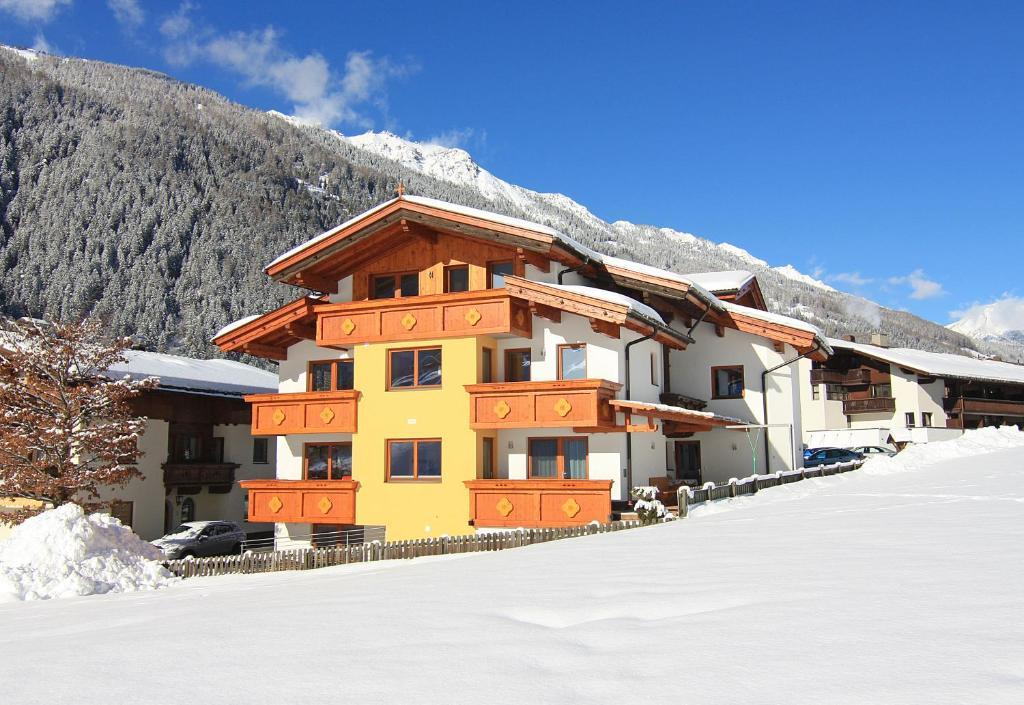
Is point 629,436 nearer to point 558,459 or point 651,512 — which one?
point 558,459

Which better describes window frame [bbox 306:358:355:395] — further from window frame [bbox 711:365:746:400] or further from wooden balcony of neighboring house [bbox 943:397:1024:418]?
wooden balcony of neighboring house [bbox 943:397:1024:418]

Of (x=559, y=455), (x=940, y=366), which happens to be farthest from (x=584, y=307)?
(x=940, y=366)

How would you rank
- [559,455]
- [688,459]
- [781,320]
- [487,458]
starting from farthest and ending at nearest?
1. [688,459]
2. [781,320]
3. [487,458]
4. [559,455]

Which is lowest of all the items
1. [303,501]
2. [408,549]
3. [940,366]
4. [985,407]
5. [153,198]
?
[408,549]

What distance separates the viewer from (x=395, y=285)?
26000mm

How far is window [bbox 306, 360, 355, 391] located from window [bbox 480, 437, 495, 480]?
17.3 ft

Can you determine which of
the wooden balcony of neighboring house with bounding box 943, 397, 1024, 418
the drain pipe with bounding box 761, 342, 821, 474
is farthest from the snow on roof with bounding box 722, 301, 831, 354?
the wooden balcony of neighboring house with bounding box 943, 397, 1024, 418

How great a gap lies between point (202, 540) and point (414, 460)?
28.7 ft

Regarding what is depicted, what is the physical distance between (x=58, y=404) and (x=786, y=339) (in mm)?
21321

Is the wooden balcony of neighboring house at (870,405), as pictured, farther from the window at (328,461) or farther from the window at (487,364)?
the window at (328,461)

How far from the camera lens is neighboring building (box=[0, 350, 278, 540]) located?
3112 centimetres

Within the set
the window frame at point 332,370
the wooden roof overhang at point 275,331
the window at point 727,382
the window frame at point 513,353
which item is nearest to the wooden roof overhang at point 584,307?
the window frame at point 513,353

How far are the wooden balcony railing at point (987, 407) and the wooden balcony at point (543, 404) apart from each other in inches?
1635

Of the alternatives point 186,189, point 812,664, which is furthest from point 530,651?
point 186,189
